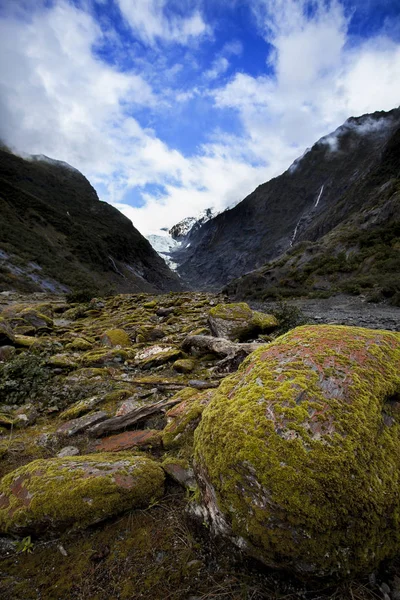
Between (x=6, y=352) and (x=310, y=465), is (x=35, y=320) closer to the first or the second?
(x=6, y=352)

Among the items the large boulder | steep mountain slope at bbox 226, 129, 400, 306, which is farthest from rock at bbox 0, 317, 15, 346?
steep mountain slope at bbox 226, 129, 400, 306

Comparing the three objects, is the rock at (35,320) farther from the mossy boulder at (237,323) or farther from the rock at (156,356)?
the mossy boulder at (237,323)

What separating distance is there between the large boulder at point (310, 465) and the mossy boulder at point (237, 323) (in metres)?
6.29

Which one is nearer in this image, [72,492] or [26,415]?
[72,492]

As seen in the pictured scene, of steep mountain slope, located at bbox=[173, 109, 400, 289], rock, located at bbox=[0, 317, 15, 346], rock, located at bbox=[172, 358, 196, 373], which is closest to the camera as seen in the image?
rock, located at bbox=[172, 358, 196, 373]

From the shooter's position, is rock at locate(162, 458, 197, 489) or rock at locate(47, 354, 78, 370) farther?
rock at locate(47, 354, 78, 370)

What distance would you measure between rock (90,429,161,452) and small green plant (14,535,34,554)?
1.27 meters

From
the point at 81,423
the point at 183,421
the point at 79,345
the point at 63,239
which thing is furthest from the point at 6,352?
the point at 63,239

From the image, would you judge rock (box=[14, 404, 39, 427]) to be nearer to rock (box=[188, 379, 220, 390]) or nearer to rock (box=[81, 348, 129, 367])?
rock (box=[81, 348, 129, 367])

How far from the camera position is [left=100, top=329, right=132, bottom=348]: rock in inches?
361

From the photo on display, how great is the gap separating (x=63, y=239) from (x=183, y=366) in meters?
73.7

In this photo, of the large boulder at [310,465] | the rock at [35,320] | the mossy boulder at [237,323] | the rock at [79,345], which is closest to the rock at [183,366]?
the mossy boulder at [237,323]

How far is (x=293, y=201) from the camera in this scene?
11225 centimetres

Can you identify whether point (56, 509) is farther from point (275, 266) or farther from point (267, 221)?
point (267, 221)
